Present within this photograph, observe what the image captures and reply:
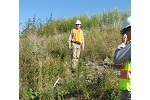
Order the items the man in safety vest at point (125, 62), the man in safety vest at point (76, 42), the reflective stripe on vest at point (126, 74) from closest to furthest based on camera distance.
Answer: the man in safety vest at point (125, 62)
the reflective stripe on vest at point (126, 74)
the man in safety vest at point (76, 42)

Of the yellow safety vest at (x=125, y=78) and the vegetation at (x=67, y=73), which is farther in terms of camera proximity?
the vegetation at (x=67, y=73)

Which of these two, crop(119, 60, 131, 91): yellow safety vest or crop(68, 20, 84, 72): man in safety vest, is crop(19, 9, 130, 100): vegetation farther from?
Result: crop(119, 60, 131, 91): yellow safety vest

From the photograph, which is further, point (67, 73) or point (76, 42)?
point (76, 42)

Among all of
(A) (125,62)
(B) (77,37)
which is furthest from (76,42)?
(A) (125,62)

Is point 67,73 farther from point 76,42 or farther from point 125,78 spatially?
point 125,78

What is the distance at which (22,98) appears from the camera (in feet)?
11.5

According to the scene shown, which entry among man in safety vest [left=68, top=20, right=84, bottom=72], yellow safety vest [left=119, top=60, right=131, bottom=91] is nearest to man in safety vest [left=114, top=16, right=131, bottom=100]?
yellow safety vest [left=119, top=60, right=131, bottom=91]

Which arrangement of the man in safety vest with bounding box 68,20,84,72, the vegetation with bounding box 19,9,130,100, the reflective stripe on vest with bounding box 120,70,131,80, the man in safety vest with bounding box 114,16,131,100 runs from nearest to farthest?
the man in safety vest with bounding box 114,16,131,100
the reflective stripe on vest with bounding box 120,70,131,80
the vegetation with bounding box 19,9,130,100
the man in safety vest with bounding box 68,20,84,72

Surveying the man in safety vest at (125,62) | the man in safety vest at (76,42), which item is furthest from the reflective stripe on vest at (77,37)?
the man in safety vest at (125,62)

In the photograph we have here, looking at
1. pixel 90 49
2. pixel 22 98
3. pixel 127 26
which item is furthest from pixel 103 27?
pixel 127 26

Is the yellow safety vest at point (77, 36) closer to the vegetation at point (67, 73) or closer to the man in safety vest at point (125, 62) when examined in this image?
the vegetation at point (67, 73)

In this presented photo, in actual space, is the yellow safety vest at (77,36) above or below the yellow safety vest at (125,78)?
above

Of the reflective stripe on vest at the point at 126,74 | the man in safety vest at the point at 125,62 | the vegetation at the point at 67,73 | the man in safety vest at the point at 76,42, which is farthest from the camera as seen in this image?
the man in safety vest at the point at 76,42
